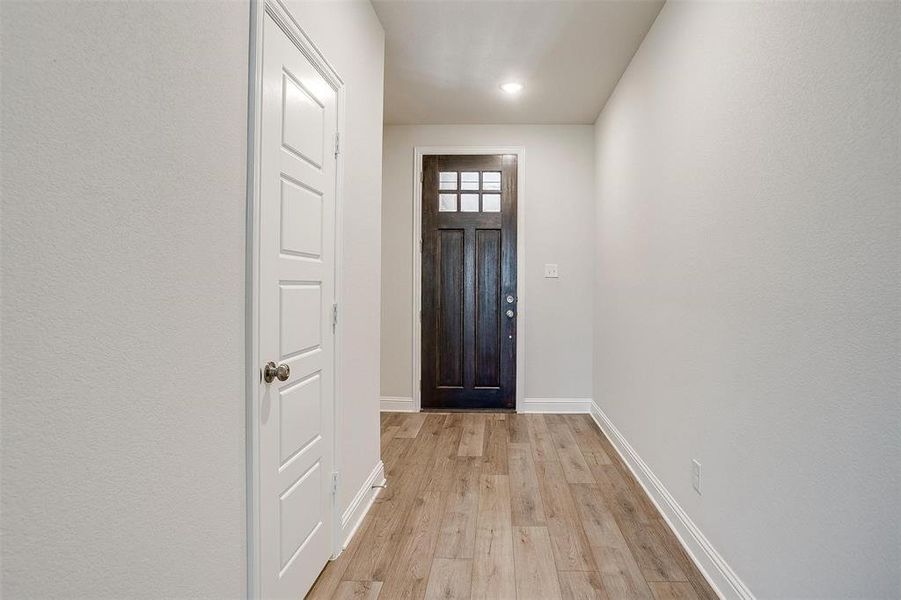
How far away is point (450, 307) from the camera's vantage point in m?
4.37

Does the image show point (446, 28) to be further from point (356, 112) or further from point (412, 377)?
point (412, 377)

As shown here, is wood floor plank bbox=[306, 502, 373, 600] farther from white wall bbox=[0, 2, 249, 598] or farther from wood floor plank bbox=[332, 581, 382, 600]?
white wall bbox=[0, 2, 249, 598]

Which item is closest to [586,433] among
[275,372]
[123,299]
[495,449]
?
[495,449]

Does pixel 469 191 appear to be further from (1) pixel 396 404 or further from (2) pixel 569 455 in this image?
(2) pixel 569 455

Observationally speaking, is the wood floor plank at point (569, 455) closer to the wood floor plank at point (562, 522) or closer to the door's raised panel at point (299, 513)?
the wood floor plank at point (562, 522)

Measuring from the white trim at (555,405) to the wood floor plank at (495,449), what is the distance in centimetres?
39

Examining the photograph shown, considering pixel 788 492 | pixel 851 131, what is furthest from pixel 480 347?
pixel 851 131

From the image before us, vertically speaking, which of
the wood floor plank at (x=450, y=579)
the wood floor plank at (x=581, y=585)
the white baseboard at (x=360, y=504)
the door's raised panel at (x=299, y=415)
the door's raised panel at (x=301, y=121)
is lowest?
the wood floor plank at (x=450, y=579)

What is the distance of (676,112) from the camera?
7.53 ft

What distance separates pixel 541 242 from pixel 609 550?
9.12ft

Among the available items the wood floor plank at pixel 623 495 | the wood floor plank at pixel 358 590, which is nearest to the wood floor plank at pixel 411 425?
the wood floor plank at pixel 623 495

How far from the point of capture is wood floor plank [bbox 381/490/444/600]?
1.80m

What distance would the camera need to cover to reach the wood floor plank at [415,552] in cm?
180

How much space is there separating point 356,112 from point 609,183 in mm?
2183
